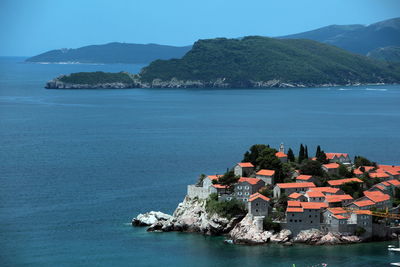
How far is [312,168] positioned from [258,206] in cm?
694

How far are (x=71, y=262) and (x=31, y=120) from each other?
78.0m

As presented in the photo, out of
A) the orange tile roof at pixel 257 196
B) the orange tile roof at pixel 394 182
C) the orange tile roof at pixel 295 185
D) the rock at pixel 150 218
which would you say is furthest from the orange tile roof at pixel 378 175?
the rock at pixel 150 218

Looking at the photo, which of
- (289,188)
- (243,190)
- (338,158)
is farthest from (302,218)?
(338,158)

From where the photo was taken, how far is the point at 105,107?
6004 inches

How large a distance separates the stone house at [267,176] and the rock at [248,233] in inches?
184

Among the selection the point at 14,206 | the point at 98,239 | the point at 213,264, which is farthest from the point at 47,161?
the point at 213,264

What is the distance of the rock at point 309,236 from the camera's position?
161ft

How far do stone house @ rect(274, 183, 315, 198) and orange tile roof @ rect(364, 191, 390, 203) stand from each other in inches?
131

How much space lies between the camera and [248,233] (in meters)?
49.8

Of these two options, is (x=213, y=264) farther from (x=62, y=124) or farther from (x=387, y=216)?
(x=62, y=124)

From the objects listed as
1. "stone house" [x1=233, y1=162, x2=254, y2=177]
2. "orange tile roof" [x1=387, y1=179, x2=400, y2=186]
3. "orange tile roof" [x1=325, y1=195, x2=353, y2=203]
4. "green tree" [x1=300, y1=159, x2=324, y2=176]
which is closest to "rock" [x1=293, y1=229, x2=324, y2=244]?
"orange tile roof" [x1=325, y1=195, x2=353, y2=203]

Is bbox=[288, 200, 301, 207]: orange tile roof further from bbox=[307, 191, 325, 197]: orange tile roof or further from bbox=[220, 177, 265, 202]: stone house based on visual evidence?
bbox=[220, 177, 265, 202]: stone house

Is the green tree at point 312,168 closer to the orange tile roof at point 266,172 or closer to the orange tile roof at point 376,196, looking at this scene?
the orange tile roof at point 266,172

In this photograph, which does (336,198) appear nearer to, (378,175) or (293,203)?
(293,203)
